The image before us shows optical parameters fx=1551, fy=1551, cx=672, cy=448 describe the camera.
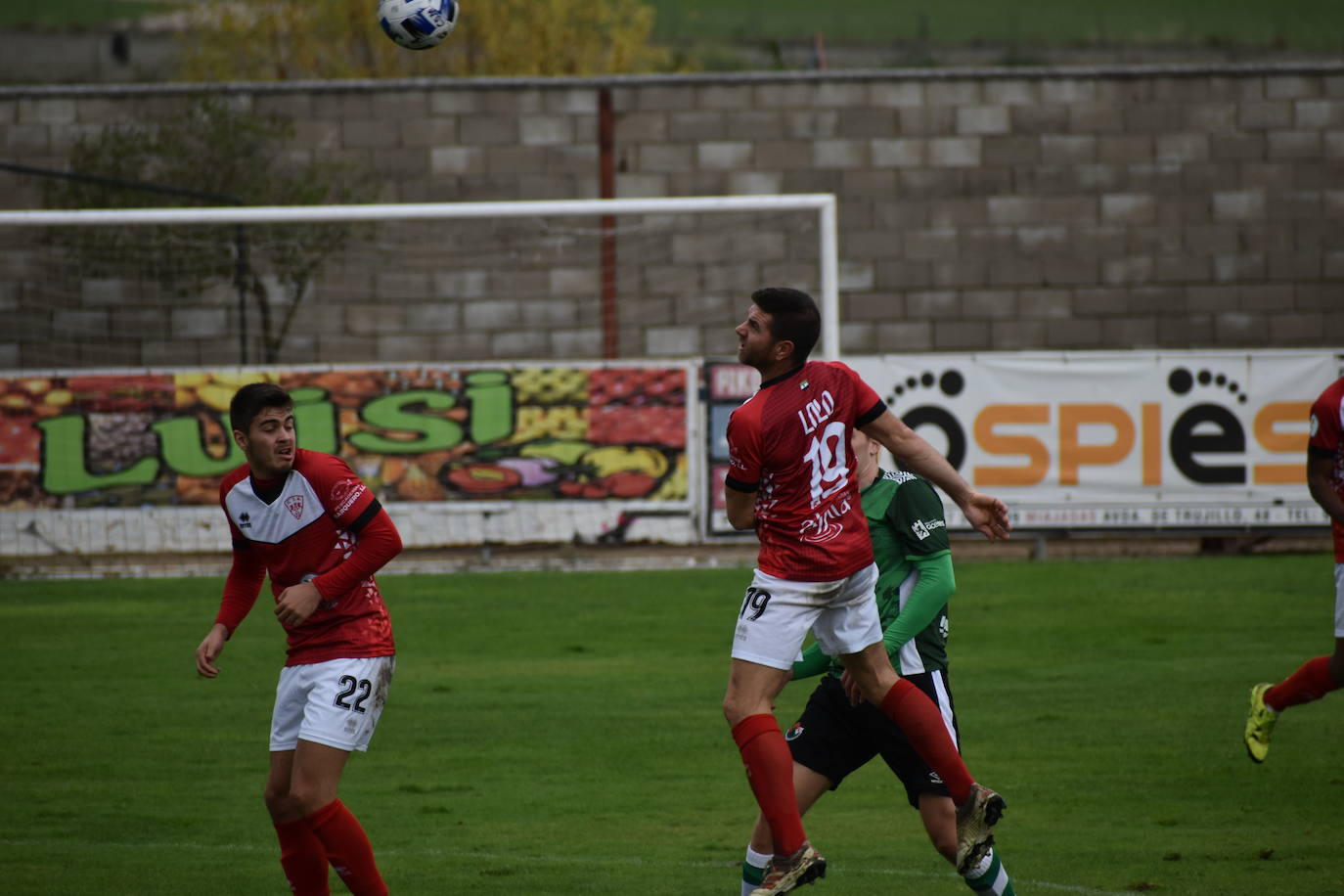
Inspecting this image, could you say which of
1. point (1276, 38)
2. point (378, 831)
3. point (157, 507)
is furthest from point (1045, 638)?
point (1276, 38)

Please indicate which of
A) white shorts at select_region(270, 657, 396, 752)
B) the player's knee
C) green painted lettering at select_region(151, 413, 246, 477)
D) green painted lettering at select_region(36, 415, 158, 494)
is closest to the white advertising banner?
green painted lettering at select_region(151, 413, 246, 477)

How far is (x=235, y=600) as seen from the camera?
6.77 m

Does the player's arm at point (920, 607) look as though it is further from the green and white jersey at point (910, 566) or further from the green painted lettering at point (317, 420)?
the green painted lettering at point (317, 420)

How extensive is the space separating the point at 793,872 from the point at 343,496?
231 cm

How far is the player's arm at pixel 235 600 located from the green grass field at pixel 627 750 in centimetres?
134

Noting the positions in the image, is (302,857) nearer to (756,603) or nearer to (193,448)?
(756,603)

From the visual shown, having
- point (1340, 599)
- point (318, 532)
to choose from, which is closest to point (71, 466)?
point (318, 532)

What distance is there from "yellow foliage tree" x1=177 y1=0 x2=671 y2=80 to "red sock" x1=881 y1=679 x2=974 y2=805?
98.0ft

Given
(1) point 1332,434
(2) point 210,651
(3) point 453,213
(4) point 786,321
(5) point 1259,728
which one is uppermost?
(3) point 453,213

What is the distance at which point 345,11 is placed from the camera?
34188 millimetres

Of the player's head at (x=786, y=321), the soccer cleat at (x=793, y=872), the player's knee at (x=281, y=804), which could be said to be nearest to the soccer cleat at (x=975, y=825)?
the soccer cleat at (x=793, y=872)

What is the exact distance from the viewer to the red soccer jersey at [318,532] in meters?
6.26

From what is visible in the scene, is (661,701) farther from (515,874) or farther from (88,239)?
(88,239)

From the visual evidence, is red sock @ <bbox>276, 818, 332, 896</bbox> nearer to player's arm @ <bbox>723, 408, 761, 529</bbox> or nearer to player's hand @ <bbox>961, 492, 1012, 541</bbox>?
player's arm @ <bbox>723, 408, 761, 529</bbox>
